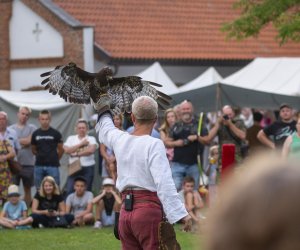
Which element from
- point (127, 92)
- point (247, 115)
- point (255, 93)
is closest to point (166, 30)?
point (247, 115)

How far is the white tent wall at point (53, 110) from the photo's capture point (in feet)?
61.1

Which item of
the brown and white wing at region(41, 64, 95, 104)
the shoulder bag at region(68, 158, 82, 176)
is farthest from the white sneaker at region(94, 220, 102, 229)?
the brown and white wing at region(41, 64, 95, 104)

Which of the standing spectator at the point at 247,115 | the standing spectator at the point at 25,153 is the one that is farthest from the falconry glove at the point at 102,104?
the standing spectator at the point at 247,115

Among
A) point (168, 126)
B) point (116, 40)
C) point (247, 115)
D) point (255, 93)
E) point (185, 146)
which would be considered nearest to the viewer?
point (185, 146)

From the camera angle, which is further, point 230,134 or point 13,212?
point 230,134

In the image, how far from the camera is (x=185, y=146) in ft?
46.3

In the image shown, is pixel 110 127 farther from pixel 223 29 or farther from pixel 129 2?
pixel 129 2

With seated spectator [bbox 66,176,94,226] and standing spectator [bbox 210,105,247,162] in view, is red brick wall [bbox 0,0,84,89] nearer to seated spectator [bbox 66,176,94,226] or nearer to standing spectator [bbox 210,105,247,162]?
standing spectator [bbox 210,105,247,162]

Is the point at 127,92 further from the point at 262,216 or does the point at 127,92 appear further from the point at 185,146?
the point at 262,216

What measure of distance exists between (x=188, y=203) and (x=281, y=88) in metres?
6.33

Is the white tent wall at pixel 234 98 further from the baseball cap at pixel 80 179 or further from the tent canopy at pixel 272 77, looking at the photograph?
the baseball cap at pixel 80 179

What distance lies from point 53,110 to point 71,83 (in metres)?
10.5

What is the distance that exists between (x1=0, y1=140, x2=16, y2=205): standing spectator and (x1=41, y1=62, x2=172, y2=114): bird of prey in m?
6.20

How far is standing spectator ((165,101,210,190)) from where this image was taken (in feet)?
46.1
